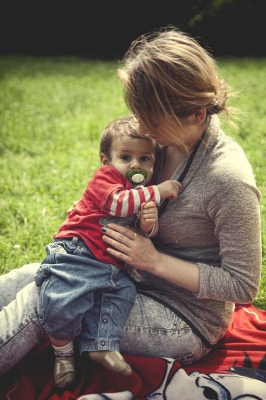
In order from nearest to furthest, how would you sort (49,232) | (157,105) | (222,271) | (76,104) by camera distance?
(157,105), (222,271), (49,232), (76,104)

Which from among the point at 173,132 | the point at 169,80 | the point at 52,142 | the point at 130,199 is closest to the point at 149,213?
the point at 130,199

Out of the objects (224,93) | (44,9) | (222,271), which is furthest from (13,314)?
(44,9)

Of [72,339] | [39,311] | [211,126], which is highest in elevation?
[211,126]

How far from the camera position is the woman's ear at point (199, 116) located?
2.05m

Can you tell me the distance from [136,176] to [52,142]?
12.6 feet

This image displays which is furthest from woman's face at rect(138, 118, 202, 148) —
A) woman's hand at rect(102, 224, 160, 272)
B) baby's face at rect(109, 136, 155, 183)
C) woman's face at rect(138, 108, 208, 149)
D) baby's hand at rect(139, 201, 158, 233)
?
woman's hand at rect(102, 224, 160, 272)

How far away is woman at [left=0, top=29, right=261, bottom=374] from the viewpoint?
6.55 feet

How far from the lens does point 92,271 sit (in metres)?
2.20

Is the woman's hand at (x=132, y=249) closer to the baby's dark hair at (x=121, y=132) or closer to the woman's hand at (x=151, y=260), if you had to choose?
the woman's hand at (x=151, y=260)

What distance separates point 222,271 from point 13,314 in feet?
3.41

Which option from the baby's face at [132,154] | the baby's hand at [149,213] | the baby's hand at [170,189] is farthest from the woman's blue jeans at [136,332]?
the baby's face at [132,154]

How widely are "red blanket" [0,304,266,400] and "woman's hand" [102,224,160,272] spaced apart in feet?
1.59

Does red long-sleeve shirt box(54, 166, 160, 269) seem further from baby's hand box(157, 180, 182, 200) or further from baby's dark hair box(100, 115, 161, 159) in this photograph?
baby's dark hair box(100, 115, 161, 159)

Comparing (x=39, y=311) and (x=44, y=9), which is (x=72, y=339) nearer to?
(x=39, y=311)
